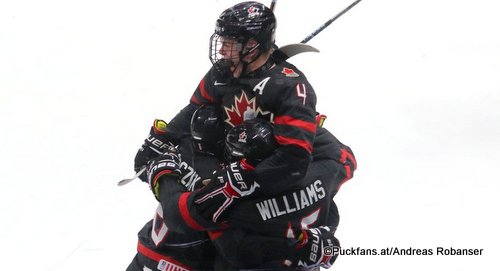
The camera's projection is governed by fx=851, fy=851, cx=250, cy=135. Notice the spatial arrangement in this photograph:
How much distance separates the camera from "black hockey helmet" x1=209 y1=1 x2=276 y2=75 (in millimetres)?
2502

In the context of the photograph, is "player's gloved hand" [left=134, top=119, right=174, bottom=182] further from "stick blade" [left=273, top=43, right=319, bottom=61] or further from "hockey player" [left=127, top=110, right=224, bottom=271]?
"stick blade" [left=273, top=43, right=319, bottom=61]

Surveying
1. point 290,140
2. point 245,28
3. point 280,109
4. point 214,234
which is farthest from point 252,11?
point 214,234

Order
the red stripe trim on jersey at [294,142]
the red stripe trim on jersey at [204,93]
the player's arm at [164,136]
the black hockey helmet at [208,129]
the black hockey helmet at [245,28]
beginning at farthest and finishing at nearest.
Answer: the player's arm at [164,136], the red stripe trim on jersey at [204,93], the black hockey helmet at [208,129], the black hockey helmet at [245,28], the red stripe trim on jersey at [294,142]

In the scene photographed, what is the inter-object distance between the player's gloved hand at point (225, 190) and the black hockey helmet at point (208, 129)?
160 millimetres

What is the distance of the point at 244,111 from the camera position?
8.38 ft

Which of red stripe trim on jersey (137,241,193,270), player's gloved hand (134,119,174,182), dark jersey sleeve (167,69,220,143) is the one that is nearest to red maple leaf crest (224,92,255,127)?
dark jersey sleeve (167,69,220,143)

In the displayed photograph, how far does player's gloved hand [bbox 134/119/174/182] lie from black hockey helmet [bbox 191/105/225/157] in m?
0.19

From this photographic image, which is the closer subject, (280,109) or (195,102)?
(280,109)

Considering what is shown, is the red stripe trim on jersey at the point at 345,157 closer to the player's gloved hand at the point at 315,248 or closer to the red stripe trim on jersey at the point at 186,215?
the player's gloved hand at the point at 315,248

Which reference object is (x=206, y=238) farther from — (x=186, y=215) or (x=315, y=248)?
(x=315, y=248)

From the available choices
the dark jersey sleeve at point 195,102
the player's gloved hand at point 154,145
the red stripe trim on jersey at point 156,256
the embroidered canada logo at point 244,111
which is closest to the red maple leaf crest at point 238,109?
the embroidered canada logo at point 244,111

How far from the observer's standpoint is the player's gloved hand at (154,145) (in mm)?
2838

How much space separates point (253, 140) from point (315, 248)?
0.45m

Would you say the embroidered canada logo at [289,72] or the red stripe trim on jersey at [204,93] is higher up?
the embroidered canada logo at [289,72]
